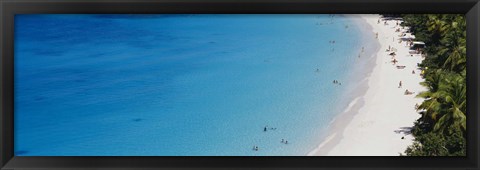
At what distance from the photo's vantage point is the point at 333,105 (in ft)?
14.6

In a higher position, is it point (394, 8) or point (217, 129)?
point (394, 8)

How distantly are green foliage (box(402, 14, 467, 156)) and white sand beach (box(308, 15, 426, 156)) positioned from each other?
0.09 meters

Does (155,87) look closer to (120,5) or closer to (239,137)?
(239,137)

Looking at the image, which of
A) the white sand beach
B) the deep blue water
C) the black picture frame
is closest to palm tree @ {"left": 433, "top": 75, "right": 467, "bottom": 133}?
the black picture frame

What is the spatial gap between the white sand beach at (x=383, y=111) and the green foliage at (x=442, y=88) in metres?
0.09

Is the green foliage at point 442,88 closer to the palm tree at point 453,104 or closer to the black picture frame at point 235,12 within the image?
the palm tree at point 453,104

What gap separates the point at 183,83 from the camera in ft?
15.8

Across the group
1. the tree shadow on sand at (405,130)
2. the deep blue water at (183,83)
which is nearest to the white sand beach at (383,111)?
→ the tree shadow on sand at (405,130)

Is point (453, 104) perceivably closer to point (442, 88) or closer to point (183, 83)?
point (442, 88)

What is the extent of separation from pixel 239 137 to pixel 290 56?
825mm

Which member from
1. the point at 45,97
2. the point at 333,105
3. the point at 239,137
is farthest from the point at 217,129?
the point at 45,97

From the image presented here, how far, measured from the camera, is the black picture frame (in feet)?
9.98

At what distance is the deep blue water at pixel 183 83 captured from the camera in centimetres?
408

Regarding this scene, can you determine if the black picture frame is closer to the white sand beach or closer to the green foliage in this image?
the green foliage
